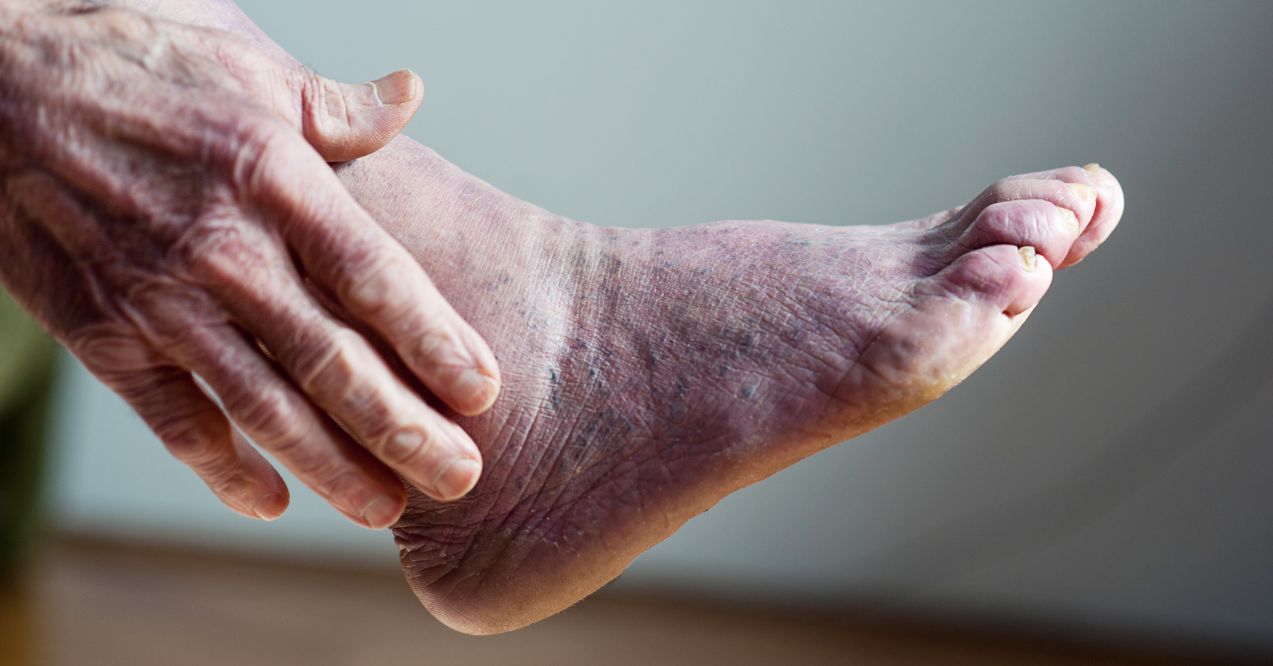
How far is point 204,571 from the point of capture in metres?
1.99

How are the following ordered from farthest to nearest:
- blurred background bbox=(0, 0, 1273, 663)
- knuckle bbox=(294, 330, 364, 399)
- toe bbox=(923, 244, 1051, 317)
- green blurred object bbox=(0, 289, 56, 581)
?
1. green blurred object bbox=(0, 289, 56, 581)
2. blurred background bbox=(0, 0, 1273, 663)
3. toe bbox=(923, 244, 1051, 317)
4. knuckle bbox=(294, 330, 364, 399)

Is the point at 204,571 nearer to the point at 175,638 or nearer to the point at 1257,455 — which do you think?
the point at 175,638

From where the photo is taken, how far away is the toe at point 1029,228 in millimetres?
802

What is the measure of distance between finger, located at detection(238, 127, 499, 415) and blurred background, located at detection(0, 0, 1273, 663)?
A: 1.13 meters

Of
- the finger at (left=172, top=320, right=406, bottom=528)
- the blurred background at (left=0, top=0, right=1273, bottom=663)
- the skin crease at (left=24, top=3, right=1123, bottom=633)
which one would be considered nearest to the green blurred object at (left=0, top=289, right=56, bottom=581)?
the blurred background at (left=0, top=0, right=1273, bottom=663)

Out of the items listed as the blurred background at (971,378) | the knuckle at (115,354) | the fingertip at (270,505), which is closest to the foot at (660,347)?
the fingertip at (270,505)

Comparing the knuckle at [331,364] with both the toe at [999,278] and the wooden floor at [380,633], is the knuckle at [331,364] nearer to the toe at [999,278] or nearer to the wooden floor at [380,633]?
the toe at [999,278]

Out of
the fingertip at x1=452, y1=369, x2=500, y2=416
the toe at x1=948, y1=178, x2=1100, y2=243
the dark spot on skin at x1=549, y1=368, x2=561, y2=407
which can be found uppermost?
the toe at x1=948, y1=178, x2=1100, y2=243

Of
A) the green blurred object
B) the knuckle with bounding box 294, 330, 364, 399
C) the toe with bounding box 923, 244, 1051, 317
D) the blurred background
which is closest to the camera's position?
the knuckle with bounding box 294, 330, 364, 399

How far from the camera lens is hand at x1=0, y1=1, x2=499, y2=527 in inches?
25.0

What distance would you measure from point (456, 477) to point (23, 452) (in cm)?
144

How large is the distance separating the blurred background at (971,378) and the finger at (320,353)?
1121 millimetres

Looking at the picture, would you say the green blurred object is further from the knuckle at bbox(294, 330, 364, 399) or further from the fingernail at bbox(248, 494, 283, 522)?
the knuckle at bbox(294, 330, 364, 399)

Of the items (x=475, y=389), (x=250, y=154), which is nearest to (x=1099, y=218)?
(x=475, y=389)
